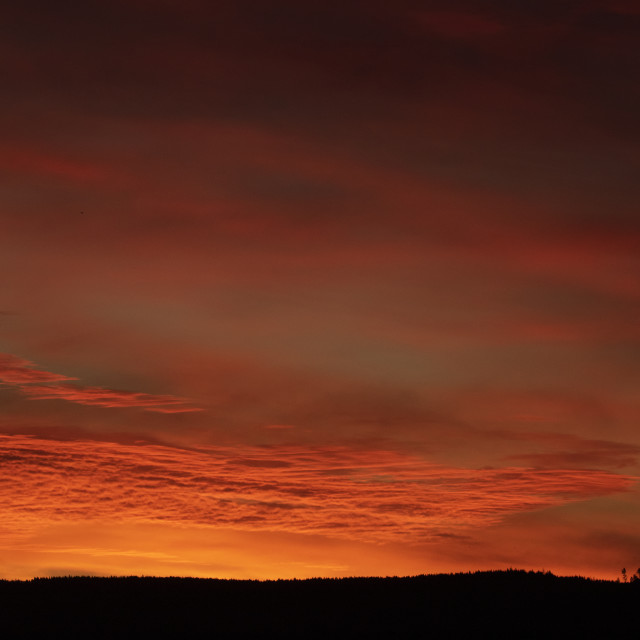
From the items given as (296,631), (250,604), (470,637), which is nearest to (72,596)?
(250,604)

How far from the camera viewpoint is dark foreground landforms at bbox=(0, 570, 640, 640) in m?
48.3

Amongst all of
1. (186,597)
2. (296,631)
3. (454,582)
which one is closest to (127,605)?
(186,597)

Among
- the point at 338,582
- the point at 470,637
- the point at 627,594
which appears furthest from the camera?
the point at 338,582

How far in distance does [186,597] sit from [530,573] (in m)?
18.8

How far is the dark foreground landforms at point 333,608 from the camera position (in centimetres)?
4831

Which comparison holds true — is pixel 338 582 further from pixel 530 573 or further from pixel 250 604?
pixel 530 573

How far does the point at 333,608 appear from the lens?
51.6 m

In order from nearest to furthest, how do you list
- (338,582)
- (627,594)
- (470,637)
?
(470,637) < (627,594) < (338,582)

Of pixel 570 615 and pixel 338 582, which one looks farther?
pixel 338 582

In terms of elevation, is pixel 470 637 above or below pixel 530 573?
below

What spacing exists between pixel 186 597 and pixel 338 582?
8.60 metres

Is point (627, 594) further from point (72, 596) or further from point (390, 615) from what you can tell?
point (72, 596)

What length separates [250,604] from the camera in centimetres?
5256

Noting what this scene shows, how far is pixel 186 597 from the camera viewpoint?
54094 mm
